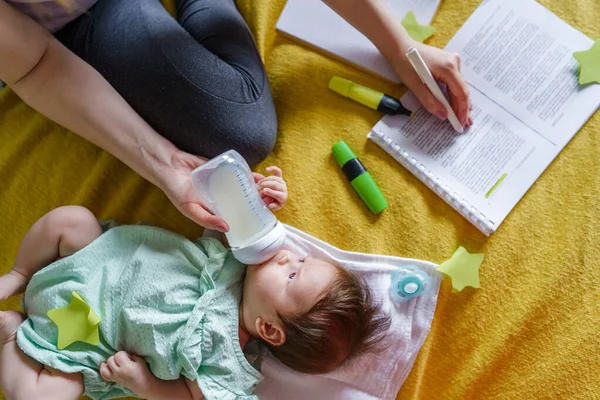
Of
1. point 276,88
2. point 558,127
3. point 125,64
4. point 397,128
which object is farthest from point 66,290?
point 558,127

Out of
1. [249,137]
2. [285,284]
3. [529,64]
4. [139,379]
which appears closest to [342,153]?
[249,137]

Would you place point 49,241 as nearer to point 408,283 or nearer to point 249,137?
point 249,137

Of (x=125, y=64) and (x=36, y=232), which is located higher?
(x=125, y=64)

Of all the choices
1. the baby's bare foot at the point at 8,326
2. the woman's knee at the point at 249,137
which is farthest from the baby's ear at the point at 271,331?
the baby's bare foot at the point at 8,326

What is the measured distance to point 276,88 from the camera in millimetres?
1147

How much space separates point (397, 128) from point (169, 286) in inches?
20.6

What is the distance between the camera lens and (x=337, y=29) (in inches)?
44.9

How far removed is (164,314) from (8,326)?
0.27m

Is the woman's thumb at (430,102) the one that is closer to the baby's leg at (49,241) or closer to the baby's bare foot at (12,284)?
the baby's leg at (49,241)

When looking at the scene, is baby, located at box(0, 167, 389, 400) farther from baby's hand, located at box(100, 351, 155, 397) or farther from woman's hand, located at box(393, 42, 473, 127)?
woman's hand, located at box(393, 42, 473, 127)

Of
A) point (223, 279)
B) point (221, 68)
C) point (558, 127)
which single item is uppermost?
point (221, 68)

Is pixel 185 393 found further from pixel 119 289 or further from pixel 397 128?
pixel 397 128

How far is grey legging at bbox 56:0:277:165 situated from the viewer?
0.99m

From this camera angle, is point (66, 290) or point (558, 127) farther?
point (558, 127)
